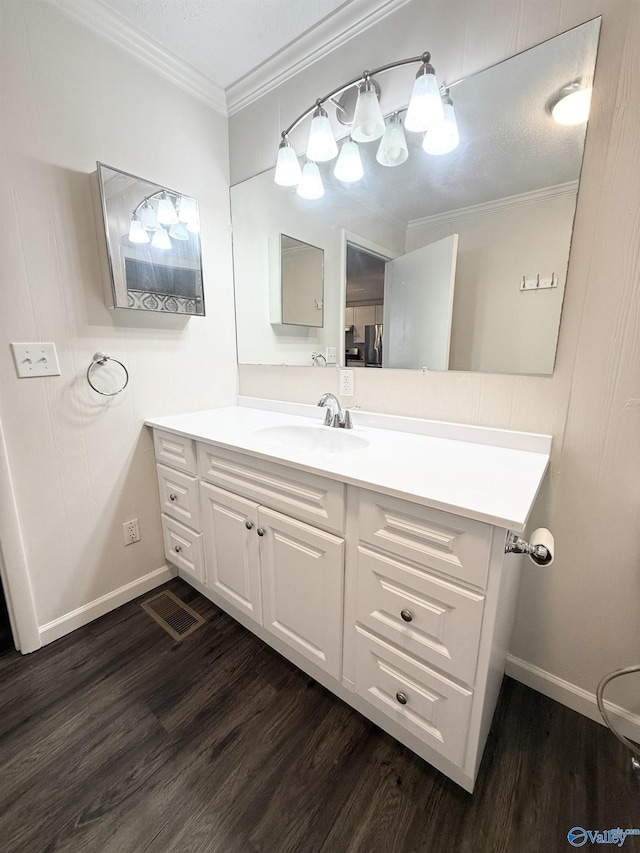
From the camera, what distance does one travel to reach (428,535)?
2.71 ft

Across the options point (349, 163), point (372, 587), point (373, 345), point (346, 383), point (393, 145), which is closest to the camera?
point (372, 587)

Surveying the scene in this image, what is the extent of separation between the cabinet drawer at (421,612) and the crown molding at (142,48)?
2030 mm

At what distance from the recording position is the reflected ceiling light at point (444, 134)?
3.59 ft

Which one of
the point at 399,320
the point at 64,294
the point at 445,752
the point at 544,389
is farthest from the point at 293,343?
the point at 445,752

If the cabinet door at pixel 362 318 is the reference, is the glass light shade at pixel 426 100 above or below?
above

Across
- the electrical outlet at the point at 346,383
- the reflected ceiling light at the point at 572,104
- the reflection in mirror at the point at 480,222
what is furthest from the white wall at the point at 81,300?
the reflected ceiling light at the point at 572,104

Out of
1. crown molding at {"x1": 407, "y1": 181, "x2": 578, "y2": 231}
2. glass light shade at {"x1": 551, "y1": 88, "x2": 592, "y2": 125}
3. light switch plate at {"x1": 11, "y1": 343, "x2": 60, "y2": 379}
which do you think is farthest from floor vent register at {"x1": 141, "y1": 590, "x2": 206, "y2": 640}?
glass light shade at {"x1": 551, "y1": 88, "x2": 592, "y2": 125}

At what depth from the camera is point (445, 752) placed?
2.94ft

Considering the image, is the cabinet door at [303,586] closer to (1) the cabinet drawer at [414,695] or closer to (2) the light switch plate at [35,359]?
(1) the cabinet drawer at [414,695]

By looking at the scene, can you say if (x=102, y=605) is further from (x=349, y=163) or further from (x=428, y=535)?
(x=349, y=163)

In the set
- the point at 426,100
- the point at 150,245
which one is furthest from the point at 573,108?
the point at 150,245

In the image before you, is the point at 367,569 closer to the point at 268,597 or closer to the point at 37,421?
the point at 268,597

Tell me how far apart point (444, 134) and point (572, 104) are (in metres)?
0.34

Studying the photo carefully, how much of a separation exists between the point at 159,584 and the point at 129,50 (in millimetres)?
2313
